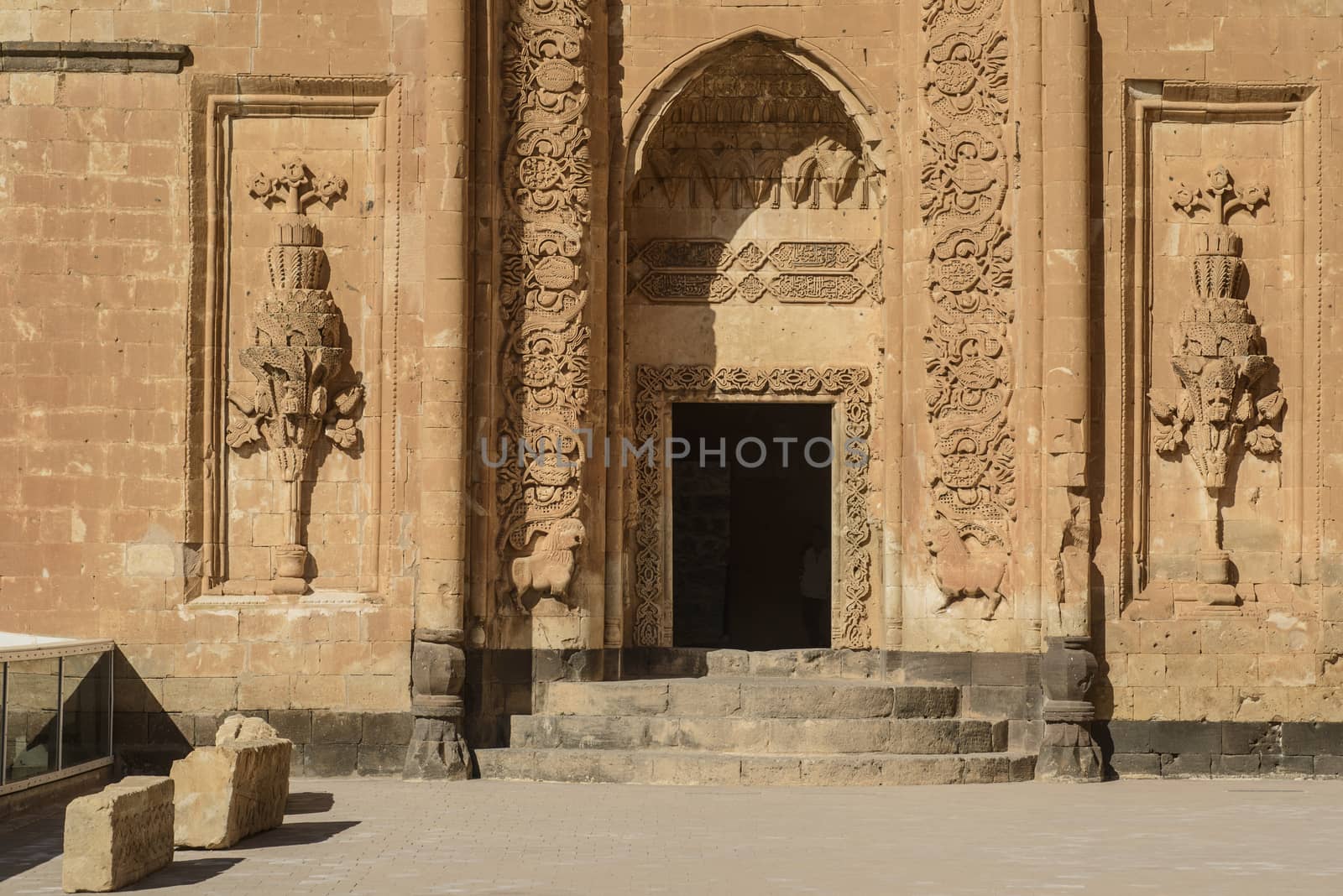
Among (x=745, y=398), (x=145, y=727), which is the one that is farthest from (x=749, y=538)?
(x=145, y=727)

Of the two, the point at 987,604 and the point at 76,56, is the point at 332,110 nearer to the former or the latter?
the point at 76,56

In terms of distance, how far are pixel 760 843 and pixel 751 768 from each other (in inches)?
91.1

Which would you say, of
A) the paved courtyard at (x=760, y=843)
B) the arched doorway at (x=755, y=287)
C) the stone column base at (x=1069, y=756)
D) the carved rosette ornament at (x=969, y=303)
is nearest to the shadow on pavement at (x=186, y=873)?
the paved courtyard at (x=760, y=843)

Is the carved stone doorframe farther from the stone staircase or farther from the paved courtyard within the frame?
the paved courtyard

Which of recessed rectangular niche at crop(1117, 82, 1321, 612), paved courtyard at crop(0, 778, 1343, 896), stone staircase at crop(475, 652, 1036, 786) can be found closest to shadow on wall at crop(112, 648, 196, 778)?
paved courtyard at crop(0, 778, 1343, 896)

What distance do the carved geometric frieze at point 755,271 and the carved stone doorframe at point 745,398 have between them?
1.91 ft

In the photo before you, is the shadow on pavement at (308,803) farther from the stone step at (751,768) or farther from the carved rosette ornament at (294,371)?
the carved rosette ornament at (294,371)

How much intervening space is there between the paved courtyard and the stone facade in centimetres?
120

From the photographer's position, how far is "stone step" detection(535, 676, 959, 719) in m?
11.5

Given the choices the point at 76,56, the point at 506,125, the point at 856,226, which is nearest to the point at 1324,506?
the point at 856,226

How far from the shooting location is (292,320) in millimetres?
11984

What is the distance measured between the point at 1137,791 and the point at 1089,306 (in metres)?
3.33

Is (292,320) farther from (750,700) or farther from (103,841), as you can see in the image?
(103,841)

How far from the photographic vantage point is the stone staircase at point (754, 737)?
11.0 metres
